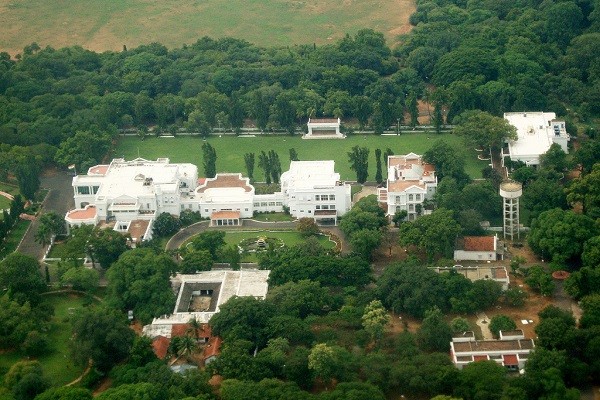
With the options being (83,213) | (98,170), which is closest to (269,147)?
(98,170)

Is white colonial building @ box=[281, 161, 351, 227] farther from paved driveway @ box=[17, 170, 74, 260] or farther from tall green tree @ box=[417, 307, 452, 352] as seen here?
tall green tree @ box=[417, 307, 452, 352]

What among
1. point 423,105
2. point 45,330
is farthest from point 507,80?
point 45,330

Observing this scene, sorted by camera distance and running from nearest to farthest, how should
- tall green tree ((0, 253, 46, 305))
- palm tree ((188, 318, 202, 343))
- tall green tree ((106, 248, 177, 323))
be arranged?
palm tree ((188, 318, 202, 343))
tall green tree ((106, 248, 177, 323))
tall green tree ((0, 253, 46, 305))

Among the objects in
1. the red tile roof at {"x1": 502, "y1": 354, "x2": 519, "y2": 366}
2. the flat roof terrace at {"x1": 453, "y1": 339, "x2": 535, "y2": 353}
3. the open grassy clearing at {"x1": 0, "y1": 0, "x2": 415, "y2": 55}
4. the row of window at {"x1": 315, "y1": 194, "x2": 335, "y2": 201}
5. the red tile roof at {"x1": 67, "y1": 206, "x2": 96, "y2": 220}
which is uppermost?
the open grassy clearing at {"x1": 0, "y1": 0, "x2": 415, "y2": 55}

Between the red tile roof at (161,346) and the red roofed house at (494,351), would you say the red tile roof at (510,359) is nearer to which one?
the red roofed house at (494,351)

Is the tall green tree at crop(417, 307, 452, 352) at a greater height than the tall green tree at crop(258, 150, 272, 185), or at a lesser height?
lesser

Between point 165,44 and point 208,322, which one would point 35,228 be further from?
point 165,44

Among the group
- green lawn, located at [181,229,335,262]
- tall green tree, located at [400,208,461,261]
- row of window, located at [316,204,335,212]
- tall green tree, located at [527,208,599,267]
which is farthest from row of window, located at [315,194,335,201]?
tall green tree, located at [527,208,599,267]
